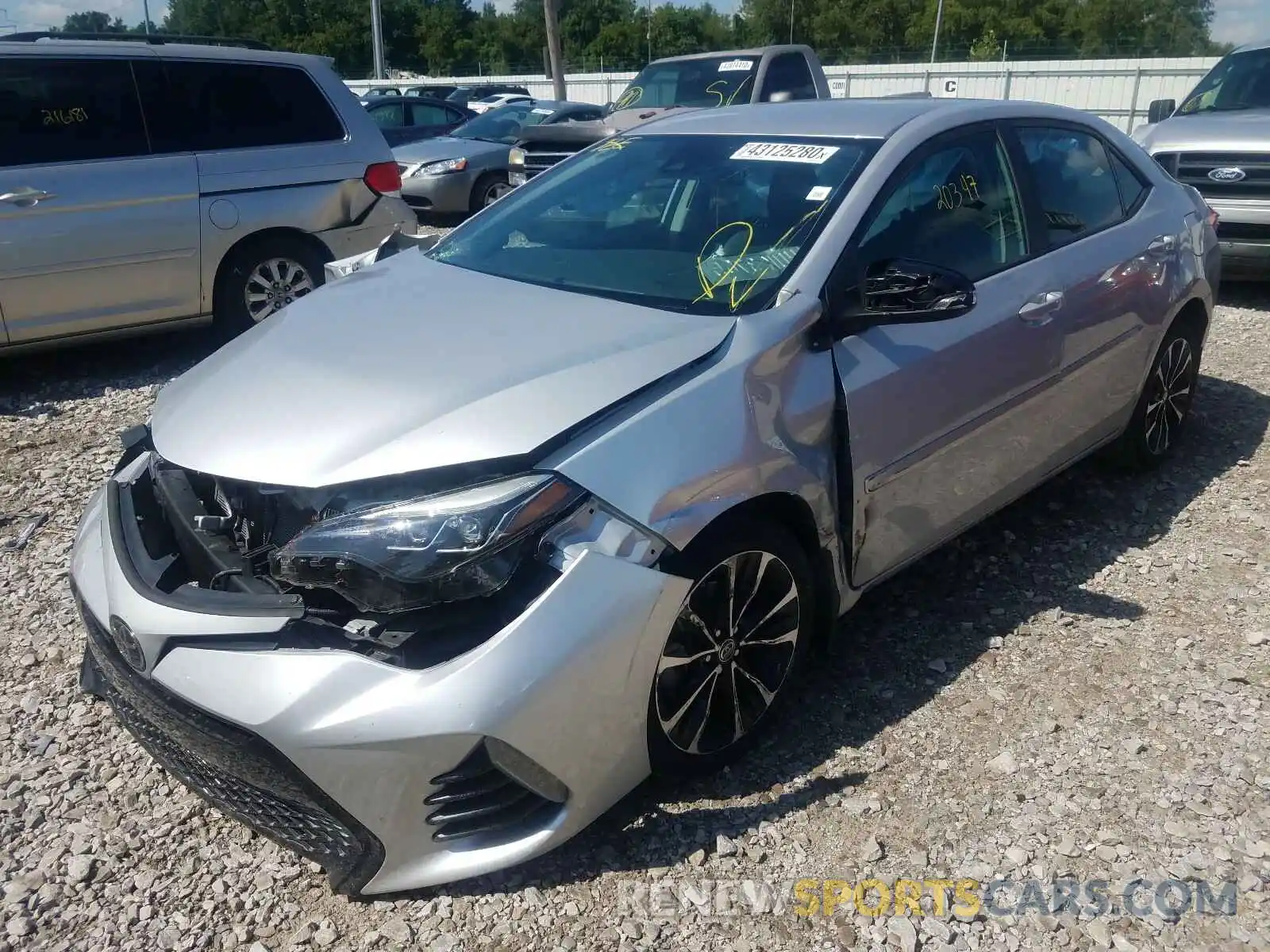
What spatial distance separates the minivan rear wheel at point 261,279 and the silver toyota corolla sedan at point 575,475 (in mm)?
3180

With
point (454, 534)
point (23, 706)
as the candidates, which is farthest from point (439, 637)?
point (23, 706)

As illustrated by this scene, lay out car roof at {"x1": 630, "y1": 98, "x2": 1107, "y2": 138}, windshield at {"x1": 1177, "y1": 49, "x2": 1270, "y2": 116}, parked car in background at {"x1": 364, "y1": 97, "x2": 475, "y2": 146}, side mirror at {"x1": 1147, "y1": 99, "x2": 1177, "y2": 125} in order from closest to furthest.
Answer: car roof at {"x1": 630, "y1": 98, "x2": 1107, "y2": 138}, windshield at {"x1": 1177, "y1": 49, "x2": 1270, "y2": 116}, side mirror at {"x1": 1147, "y1": 99, "x2": 1177, "y2": 125}, parked car in background at {"x1": 364, "y1": 97, "x2": 475, "y2": 146}

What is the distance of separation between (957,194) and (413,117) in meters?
13.5

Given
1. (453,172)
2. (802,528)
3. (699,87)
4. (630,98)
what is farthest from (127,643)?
(453,172)

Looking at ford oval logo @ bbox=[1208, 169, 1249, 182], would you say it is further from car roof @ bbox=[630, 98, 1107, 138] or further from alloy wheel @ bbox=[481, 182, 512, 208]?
alloy wheel @ bbox=[481, 182, 512, 208]

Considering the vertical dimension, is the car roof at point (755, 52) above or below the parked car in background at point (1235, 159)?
above

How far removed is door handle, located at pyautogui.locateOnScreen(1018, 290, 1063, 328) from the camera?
11.7ft

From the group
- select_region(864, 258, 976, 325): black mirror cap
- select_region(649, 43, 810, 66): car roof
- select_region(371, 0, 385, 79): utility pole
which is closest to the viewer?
select_region(864, 258, 976, 325): black mirror cap

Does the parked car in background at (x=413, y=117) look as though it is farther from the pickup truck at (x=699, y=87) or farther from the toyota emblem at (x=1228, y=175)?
the toyota emblem at (x=1228, y=175)

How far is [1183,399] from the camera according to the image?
194 inches

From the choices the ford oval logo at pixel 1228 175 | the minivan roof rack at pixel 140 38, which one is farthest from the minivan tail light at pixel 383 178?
the ford oval logo at pixel 1228 175

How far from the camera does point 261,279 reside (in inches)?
256

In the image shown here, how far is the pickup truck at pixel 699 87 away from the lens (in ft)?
33.3

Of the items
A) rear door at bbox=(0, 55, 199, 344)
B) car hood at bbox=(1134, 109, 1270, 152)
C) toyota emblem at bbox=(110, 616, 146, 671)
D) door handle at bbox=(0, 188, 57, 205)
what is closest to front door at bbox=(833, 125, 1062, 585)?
toyota emblem at bbox=(110, 616, 146, 671)
